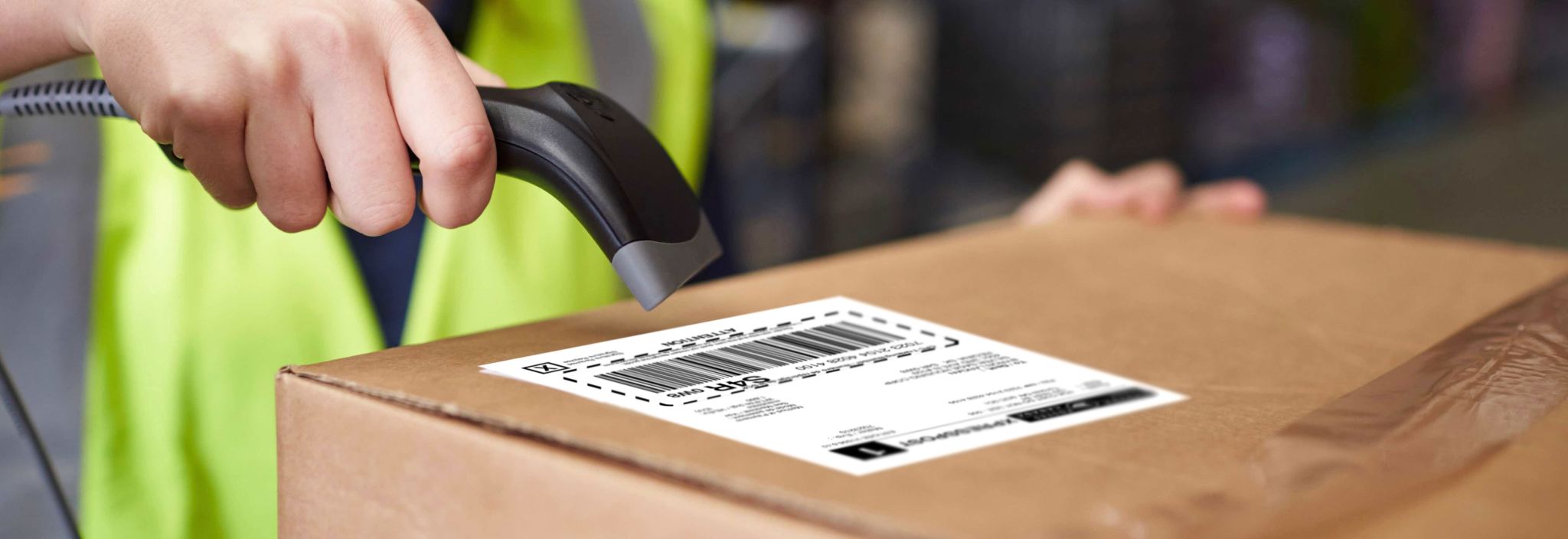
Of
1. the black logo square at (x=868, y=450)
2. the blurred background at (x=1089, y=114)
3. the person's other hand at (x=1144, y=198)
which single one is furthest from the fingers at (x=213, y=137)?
the blurred background at (x=1089, y=114)

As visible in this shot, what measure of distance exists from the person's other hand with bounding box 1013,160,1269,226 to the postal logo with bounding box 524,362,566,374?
1.44ft

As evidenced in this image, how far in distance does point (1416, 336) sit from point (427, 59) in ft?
1.30

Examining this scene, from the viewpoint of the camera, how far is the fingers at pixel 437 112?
0.37 m

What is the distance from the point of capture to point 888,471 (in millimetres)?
300

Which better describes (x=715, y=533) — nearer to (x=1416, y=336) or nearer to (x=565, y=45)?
(x=1416, y=336)

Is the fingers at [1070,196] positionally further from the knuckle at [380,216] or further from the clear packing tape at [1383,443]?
the knuckle at [380,216]

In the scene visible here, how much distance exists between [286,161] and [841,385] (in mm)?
189

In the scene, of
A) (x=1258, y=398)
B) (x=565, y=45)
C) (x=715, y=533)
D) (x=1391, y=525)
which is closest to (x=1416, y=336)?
(x=1258, y=398)

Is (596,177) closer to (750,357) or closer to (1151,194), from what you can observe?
(750,357)

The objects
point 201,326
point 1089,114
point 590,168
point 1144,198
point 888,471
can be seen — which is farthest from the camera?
point 1089,114

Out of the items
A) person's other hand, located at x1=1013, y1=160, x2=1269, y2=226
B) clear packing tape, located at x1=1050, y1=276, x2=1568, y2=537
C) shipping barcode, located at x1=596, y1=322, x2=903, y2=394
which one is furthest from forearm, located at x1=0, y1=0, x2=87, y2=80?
person's other hand, located at x1=1013, y1=160, x2=1269, y2=226

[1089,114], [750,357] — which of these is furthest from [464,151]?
[1089,114]

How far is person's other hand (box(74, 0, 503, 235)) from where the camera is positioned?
14.1 inches

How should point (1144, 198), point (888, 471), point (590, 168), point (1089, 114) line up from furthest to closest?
point (1089, 114)
point (1144, 198)
point (590, 168)
point (888, 471)
